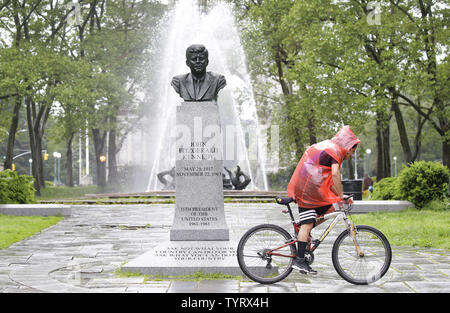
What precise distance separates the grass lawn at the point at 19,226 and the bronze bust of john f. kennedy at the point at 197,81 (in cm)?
466

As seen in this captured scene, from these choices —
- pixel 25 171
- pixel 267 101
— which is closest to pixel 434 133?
pixel 267 101

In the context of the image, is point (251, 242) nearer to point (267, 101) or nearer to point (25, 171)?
point (267, 101)

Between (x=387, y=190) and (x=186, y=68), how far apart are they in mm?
22110

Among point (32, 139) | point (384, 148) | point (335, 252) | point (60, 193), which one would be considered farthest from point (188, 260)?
point (60, 193)

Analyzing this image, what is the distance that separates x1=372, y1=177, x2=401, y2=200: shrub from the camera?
20127 mm

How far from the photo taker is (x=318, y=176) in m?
7.77

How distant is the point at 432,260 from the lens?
9.93 meters

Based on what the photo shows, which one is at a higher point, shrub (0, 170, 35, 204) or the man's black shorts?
shrub (0, 170, 35, 204)

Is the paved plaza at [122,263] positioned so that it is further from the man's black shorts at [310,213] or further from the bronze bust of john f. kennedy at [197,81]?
the bronze bust of john f. kennedy at [197,81]

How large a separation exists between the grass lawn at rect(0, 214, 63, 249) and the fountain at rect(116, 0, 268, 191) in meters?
20.7

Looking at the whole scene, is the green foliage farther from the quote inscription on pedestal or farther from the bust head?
the bust head

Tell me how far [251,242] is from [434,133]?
25617mm

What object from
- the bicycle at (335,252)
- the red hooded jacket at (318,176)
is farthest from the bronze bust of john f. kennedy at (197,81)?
the bicycle at (335,252)

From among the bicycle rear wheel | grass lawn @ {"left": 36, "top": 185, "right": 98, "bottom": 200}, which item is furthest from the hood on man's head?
grass lawn @ {"left": 36, "top": 185, "right": 98, "bottom": 200}
